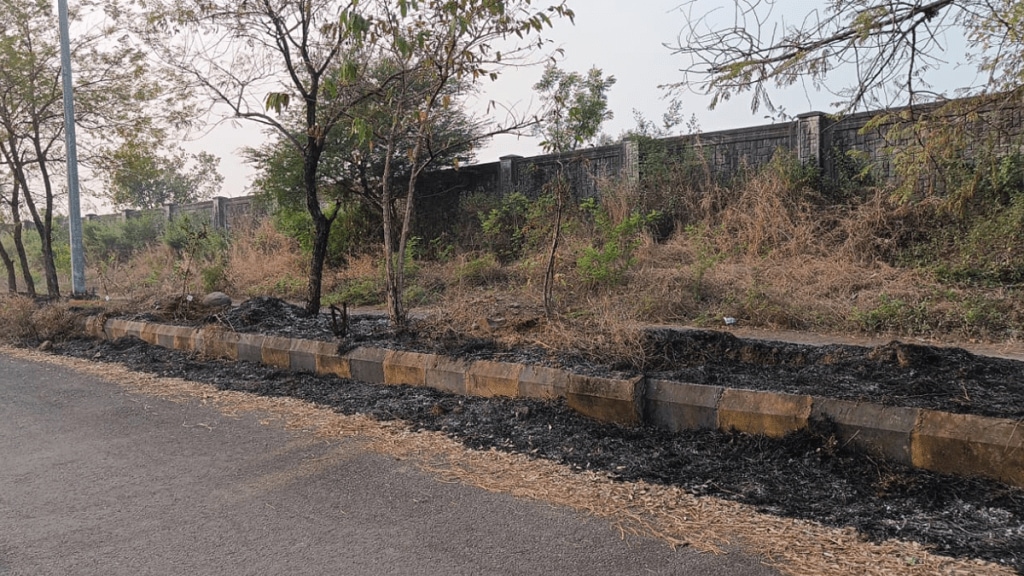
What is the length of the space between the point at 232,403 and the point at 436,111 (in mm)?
3626

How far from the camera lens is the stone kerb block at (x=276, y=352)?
7.07m

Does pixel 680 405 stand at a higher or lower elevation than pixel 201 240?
lower

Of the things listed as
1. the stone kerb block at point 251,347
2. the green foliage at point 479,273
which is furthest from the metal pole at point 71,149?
the stone kerb block at point 251,347

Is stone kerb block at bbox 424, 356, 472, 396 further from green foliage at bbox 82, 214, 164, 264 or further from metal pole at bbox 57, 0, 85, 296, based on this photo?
green foliage at bbox 82, 214, 164, 264

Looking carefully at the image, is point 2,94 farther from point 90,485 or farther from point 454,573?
point 454,573

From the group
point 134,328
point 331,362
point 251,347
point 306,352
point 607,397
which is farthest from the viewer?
point 134,328

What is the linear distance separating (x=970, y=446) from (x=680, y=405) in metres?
1.53

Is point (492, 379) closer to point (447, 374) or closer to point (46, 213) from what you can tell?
point (447, 374)

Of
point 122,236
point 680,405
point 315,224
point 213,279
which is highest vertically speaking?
point 122,236

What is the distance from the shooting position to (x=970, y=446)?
346cm

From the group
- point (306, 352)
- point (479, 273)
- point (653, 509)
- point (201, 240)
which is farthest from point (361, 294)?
point (653, 509)

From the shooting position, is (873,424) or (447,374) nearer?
(873,424)

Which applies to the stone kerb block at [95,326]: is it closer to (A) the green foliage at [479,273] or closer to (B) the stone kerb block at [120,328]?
(B) the stone kerb block at [120,328]

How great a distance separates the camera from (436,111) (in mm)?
7594
